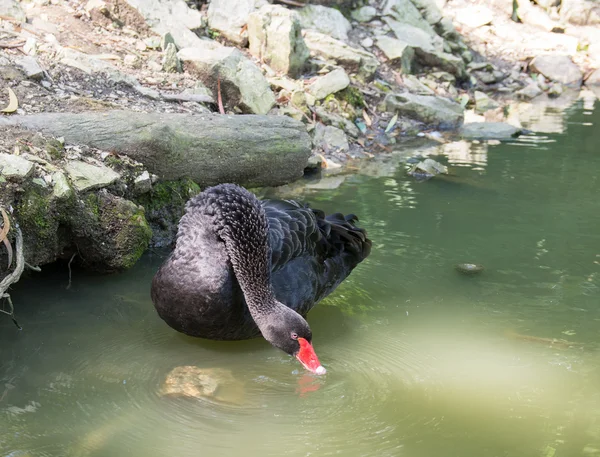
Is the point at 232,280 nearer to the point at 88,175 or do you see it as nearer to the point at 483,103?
the point at 88,175

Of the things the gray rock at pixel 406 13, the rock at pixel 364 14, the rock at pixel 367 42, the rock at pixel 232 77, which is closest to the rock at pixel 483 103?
the gray rock at pixel 406 13

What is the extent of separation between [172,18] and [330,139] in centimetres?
308

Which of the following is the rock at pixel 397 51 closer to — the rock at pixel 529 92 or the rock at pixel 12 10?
the rock at pixel 529 92

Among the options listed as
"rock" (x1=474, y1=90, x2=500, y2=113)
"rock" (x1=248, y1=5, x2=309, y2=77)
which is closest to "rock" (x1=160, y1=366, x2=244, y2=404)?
"rock" (x1=248, y1=5, x2=309, y2=77)

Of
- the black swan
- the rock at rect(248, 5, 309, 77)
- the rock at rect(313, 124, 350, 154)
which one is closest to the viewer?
the black swan

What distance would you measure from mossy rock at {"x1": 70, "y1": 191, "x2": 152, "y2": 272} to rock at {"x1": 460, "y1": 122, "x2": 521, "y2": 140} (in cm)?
802

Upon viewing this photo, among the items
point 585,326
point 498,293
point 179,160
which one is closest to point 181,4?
A: point 179,160

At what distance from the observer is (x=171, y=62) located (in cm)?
893

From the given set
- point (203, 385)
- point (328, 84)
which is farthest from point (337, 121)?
point (203, 385)

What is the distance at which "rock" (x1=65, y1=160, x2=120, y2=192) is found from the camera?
5164 millimetres

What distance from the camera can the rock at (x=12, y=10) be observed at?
848cm

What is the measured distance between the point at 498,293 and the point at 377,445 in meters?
2.39

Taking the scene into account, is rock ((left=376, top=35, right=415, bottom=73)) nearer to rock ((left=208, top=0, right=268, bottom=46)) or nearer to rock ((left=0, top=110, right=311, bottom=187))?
rock ((left=208, top=0, right=268, bottom=46))

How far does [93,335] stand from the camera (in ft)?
15.0
